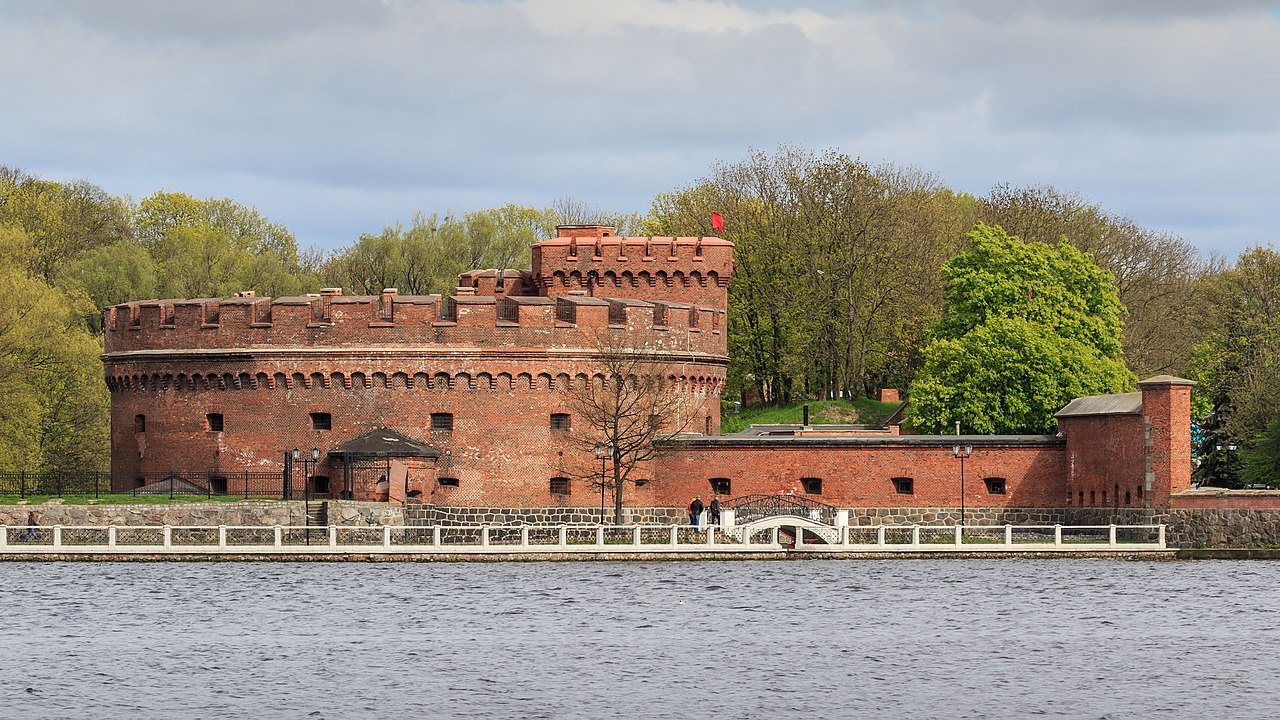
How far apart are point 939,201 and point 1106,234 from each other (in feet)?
24.5

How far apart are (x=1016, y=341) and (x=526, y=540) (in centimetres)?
1881

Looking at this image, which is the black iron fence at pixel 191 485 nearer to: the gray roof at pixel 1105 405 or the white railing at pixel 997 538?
the white railing at pixel 997 538

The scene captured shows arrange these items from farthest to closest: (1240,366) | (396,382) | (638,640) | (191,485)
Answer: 1. (1240,366)
2. (191,485)
3. (396,382)
4. (638,640)

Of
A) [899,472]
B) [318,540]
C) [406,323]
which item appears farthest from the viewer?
[406,323]

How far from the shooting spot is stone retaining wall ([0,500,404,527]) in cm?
5200

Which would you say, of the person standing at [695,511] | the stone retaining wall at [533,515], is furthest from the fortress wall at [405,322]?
the person standing at [695,511]

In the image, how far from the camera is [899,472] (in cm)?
5738

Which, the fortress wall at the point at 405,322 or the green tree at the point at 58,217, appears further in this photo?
the green tree at the point at 58,217

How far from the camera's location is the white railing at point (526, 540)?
49344mm

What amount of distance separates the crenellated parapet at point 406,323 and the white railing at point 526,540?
5522 mm

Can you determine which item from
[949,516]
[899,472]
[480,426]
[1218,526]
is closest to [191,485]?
[480,426]

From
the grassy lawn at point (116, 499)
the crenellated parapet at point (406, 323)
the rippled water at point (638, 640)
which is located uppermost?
the crenellated parapet at point (406, 323)

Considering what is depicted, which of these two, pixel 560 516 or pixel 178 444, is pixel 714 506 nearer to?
pixel 560 516

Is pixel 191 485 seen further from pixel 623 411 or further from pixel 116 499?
pixel 623 411
